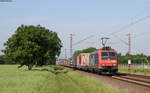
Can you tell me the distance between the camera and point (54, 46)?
2381 inches

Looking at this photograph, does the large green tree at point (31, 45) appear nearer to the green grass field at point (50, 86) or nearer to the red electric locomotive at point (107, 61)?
the red electric locomotive at point (107, 61)

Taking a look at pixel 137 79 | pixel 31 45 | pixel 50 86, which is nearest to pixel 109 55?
pixel 137 79

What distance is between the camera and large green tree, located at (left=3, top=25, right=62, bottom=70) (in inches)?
2226

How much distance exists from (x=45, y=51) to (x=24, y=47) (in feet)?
14.6

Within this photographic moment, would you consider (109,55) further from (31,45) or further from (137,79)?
(31,45)

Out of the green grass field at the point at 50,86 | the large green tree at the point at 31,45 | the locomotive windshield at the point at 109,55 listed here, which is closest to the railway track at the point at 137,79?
the green grass field at the point at 50,86

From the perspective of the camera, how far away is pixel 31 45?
2197 inches

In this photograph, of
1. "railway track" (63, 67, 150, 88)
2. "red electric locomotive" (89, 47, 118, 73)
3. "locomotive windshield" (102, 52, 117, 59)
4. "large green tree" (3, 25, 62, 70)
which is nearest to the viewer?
"railway track" (63, 67, 150, 88)

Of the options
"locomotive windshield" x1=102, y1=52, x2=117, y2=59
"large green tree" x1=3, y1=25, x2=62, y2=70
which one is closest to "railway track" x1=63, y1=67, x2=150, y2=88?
"locomotive windshield" x1=102, y1=52, x2=117, y2=59

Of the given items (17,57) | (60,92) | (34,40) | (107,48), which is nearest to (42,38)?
(34,40)

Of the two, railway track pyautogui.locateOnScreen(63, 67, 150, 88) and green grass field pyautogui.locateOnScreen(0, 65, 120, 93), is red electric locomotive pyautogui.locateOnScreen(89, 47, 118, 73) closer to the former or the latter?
railway track pyautogui.locateOnScreen(63, 67, 150, 88)

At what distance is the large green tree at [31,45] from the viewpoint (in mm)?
56531

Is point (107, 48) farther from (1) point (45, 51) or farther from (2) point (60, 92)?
(2) point (60, 92)

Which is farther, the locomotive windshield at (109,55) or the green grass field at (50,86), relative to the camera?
the locomotive windshield at (109,55)
